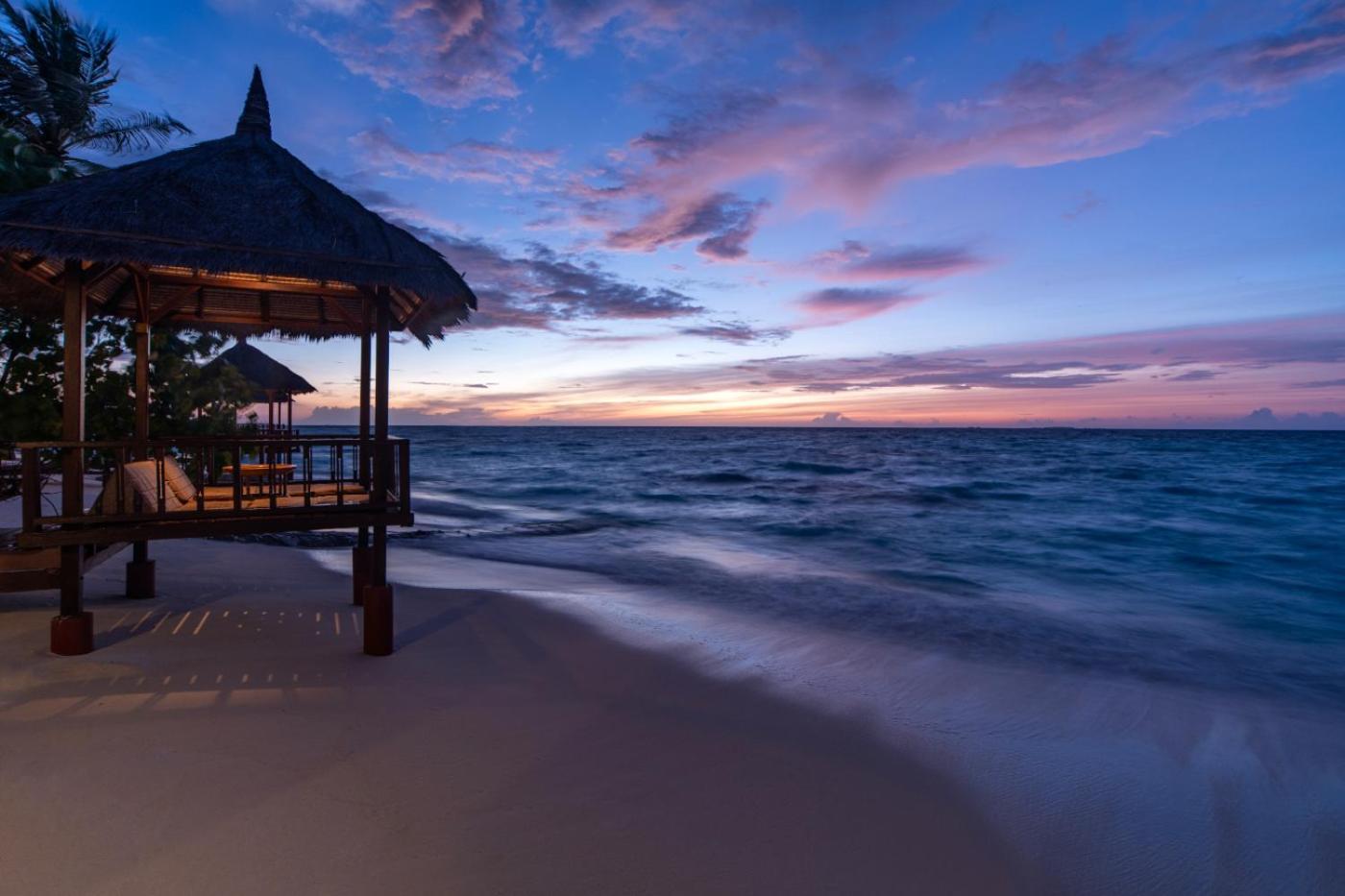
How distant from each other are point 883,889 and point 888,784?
1.11 metres

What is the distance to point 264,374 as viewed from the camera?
17.2m

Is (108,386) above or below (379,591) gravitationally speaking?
above

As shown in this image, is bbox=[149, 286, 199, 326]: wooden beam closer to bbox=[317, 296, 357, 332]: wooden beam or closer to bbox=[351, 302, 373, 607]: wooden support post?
bbox=[317, 296, 357, 332]: wooden beam

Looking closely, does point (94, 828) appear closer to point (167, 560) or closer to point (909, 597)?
point (167, 560)

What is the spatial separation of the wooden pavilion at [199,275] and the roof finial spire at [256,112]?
0.04ft

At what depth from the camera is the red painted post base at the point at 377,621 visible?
5.85 meters

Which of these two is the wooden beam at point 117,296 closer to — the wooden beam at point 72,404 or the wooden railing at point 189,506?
the wooden beam at point 72,404

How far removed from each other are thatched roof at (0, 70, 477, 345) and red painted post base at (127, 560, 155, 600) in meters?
2.69

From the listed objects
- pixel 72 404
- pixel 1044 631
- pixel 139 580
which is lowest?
pixel 1044 631

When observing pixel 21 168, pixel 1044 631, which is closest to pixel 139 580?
pixel 21 168

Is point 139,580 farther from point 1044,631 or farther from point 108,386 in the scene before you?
point 1044,631

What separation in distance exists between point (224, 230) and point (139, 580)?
4336 mm

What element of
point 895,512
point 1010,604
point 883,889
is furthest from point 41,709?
point 895,512

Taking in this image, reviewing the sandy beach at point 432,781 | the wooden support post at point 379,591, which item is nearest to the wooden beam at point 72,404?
the sandy beach at point 432,781
